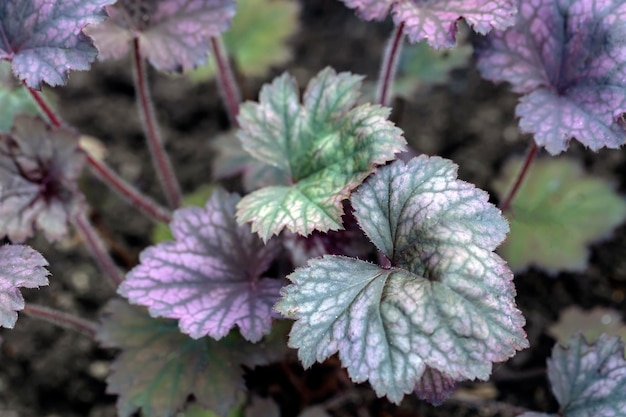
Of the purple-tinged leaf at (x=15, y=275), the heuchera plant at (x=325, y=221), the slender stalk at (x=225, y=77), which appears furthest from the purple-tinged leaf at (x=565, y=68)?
the purple-tinged leaf at (x=15, y=275)

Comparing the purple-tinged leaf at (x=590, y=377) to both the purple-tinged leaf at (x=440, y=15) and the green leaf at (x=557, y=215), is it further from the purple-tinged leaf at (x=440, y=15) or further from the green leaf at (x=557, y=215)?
the purple-tinged leaf at (x=440, y=15)

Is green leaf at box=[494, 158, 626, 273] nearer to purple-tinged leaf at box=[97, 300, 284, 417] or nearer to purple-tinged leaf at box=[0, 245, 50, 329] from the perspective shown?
purple-tinged leaf at box=[97, 300, 284, 417]

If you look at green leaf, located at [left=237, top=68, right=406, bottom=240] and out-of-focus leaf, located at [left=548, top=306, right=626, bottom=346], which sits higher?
green leaf, located at [left=237, top=68, right=406, bottom=240]

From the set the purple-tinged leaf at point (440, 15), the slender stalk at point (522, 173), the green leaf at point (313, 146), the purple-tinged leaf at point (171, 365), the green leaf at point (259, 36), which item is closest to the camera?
the green leaf at point (313, 146)

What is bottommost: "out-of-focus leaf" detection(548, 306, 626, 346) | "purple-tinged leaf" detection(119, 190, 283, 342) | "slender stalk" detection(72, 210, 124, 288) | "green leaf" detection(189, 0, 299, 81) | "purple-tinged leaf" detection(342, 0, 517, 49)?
"out-of-focus leaf" detection(548, 306, 626, 346)

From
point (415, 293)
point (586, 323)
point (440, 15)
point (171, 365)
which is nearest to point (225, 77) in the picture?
point (440, 15)

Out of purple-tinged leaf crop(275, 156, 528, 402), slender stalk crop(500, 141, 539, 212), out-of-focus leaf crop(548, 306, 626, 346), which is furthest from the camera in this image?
out-of-focus leaf crop(548, 306, 626, 346)

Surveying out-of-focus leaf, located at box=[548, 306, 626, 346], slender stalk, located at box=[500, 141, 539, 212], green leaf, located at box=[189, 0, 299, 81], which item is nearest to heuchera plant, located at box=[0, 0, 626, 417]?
slender stalk, located at box=[500, 141, 539, 212]
